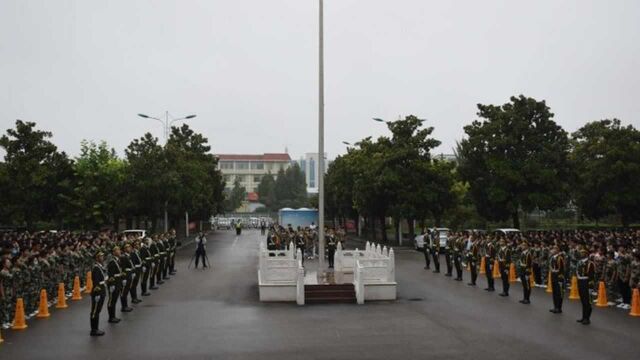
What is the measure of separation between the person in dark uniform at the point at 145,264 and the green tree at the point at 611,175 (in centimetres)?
3131

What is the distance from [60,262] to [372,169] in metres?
30.3

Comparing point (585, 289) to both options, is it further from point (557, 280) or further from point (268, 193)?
point (268, 193)

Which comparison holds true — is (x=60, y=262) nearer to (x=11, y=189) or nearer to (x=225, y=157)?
(x=11, y=189)

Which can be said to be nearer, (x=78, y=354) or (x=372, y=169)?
(x=78, y=354)

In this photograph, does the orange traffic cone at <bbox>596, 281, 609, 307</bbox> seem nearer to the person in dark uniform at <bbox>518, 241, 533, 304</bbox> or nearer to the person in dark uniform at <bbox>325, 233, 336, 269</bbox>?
the person in dark uniform at <bbox>518, 241, 533, 304</bbox>

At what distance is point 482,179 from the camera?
1778 inches

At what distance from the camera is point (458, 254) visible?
2614 cm

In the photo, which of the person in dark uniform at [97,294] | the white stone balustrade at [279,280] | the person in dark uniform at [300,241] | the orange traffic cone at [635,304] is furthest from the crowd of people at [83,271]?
the orange traffic cone at [635,304]

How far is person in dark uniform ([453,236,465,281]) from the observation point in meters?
25.8

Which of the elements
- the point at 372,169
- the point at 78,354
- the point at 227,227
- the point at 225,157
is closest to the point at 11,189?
the point at 372,169

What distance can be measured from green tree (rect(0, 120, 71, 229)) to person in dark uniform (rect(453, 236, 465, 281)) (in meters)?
27.9

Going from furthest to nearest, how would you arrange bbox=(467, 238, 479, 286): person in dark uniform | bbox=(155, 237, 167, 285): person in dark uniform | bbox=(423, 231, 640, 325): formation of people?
bbox=(155, 237, 167, 285): person in dark uniform → bbox=(467, 238, 479, 286): person in dark uniform → bbox=(423, 231, 640, 325): formation of people

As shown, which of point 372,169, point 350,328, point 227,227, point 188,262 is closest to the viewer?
point 350,328

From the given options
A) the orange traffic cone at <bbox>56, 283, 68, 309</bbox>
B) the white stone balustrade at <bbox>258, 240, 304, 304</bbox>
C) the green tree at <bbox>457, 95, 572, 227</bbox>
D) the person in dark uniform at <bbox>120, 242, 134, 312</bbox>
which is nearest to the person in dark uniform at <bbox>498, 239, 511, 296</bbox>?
the white stone balustrade at <bbox>258, 240, 304, 304</bbox>
